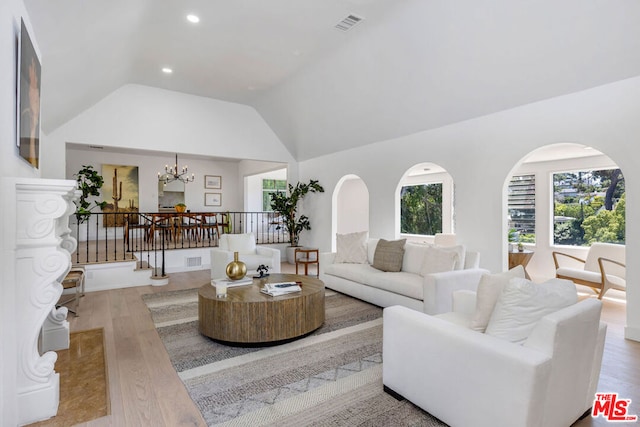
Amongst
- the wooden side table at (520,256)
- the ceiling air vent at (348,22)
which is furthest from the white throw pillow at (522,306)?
the wooden side table at (520,256)

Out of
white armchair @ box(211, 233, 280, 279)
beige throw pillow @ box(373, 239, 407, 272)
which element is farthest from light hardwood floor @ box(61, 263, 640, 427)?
beige throw pillow @ box(373, 239, 407, 272)

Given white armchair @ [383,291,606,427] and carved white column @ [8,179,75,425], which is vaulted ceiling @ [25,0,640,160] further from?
white armchair @ [383,291,606,427]

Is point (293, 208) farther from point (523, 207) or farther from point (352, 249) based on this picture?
point (523, 207)

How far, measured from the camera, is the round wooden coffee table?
9.97 feet

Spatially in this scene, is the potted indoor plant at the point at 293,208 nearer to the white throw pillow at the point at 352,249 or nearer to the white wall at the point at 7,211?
the white throw pillow at the point at 352,249

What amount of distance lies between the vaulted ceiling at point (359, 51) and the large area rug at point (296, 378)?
298 centimetres

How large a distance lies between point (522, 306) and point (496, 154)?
3.20m

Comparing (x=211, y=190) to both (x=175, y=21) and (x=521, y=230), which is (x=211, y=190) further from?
(x=521, y=230)

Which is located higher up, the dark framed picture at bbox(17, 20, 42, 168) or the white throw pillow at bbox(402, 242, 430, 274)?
the dark framed picture at bbox(17, 20, 42, 168)

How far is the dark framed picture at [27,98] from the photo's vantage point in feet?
6.79

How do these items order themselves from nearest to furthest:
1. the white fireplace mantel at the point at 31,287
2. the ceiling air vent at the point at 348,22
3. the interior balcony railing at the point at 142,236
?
the white fireplace mantel at the point at 31,287 < the ceiling air vent at the point at 348,22 < the interior balcony railing at the point at 142,236

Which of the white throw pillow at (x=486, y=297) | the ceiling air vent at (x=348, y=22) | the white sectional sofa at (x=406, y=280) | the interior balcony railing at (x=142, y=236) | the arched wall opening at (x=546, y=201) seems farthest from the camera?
the interior balcony railing at (x=142, y=236)

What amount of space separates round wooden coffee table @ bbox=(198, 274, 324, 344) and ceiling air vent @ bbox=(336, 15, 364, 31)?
3.19m

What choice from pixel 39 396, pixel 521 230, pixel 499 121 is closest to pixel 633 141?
pixel 499 121
